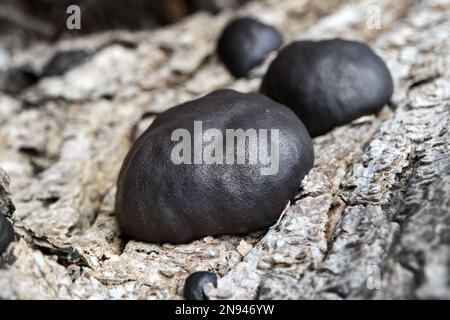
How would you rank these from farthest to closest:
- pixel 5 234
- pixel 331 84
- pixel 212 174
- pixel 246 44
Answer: pixel 246 44 < pixel 331 84 < pixel 212 174 < pixel 5 234

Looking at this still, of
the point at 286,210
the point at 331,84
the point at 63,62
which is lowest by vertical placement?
the point at 286,210

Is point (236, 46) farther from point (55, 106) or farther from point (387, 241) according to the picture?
point (387, 241)

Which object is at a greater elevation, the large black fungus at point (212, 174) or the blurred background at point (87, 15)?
the blurred background at point (87, 15)

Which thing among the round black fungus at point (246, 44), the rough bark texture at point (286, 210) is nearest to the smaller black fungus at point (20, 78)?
the rough bark texture at point (286, 210)

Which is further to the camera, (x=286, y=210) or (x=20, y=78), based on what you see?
(x=20, y=78)

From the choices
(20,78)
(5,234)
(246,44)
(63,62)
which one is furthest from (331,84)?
(20,78)

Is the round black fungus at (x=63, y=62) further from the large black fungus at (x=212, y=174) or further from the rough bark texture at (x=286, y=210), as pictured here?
the large black fungus at (x=212, y=174)

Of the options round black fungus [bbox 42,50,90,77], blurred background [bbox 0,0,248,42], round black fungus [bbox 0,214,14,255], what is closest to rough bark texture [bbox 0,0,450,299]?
round black fungus [bbox 0,214,14,255]

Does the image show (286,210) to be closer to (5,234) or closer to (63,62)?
(5,234)
